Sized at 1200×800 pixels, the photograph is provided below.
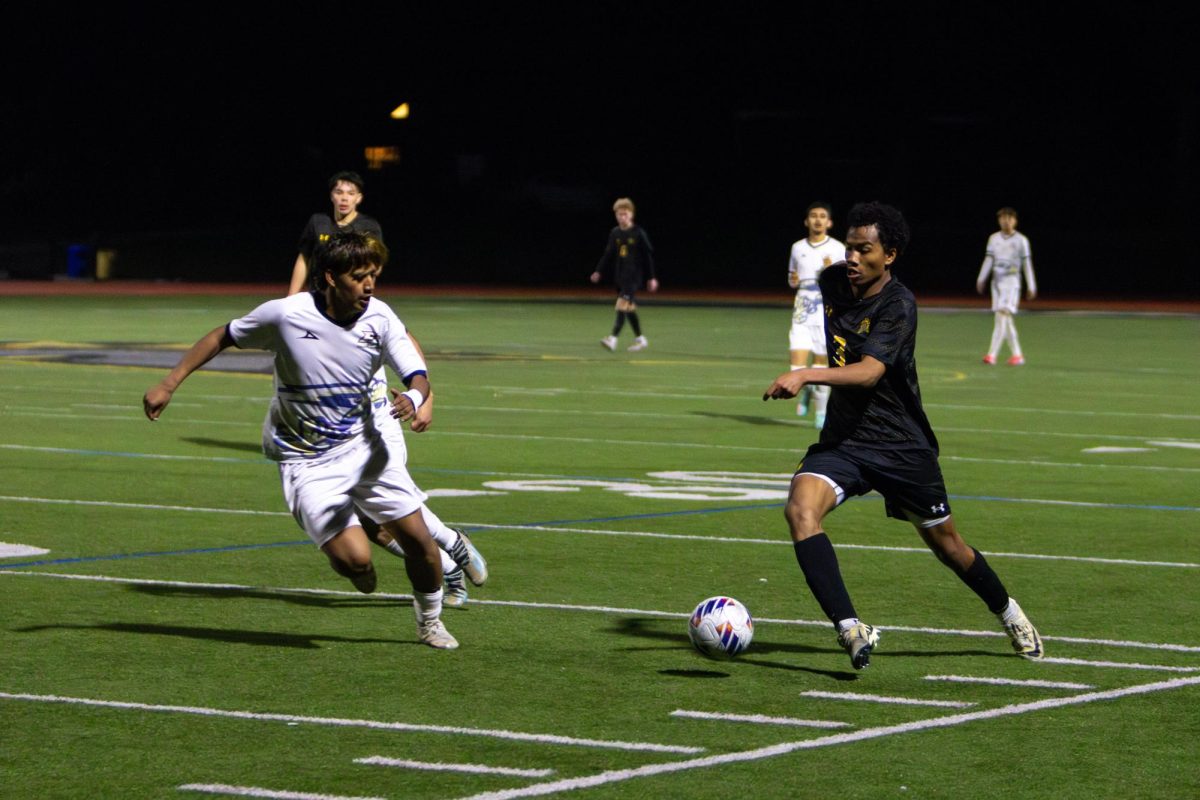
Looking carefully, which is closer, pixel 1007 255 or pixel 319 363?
pixel 319 363

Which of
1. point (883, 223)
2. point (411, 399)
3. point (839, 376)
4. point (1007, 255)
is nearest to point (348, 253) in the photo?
point (411, 399)

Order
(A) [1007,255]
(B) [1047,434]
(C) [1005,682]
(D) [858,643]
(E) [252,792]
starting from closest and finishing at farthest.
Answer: (E) [252,792] < (D) [858,643] < (C) [1005,682] < (B) [1047,434] < (A) [1007,255]

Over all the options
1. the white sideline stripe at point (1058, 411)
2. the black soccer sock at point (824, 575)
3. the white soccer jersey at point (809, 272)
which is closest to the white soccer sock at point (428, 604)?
the black soccer sock at point (824, 575)

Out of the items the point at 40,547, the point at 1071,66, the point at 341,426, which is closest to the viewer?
the point at 341,426

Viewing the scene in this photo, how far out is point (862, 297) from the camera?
346 inches

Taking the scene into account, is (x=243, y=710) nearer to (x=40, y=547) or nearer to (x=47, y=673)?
(x=47, y=673)

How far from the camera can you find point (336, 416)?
888 cm

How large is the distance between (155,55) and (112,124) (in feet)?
10.5

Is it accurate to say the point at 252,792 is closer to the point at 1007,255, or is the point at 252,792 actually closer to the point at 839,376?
the point at 839,376

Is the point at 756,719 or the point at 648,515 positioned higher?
the point at 756,719

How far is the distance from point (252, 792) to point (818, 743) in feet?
6.25

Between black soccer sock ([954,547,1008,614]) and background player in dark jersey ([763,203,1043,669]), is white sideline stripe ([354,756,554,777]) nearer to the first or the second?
background player in dark jersey ([763,203,1043,669])

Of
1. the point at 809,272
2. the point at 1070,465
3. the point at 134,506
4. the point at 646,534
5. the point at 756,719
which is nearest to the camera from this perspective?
the point at 756,719

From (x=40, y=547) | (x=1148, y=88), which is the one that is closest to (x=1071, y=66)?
(x=1148, y=88)
